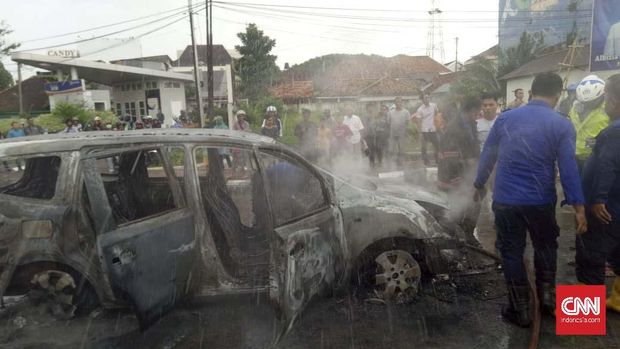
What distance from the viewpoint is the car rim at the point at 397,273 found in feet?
13.2

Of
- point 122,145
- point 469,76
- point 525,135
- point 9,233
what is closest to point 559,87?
point 525,135

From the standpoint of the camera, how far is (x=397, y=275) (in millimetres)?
4031

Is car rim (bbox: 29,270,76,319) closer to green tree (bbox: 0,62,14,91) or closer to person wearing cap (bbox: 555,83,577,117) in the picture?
person wearing cap (bbox: 555,83,577,117)

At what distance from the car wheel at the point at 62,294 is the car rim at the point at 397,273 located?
2.36m

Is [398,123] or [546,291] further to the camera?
[398,123]

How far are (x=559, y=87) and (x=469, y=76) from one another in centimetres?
2833

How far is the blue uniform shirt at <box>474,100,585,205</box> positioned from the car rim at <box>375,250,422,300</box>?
0.96 m

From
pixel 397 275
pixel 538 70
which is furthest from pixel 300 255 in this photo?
pixel 538 70

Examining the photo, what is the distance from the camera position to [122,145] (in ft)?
11.0

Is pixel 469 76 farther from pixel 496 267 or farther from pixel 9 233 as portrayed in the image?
pixel 9 233

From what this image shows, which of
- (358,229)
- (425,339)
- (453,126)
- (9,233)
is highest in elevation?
(453,126)

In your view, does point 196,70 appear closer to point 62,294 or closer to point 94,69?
point 94,69

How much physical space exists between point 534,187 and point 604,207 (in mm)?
665

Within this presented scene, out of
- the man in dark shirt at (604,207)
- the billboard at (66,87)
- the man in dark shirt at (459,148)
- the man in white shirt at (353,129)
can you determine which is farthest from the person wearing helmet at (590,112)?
the billboard at (66,87)
